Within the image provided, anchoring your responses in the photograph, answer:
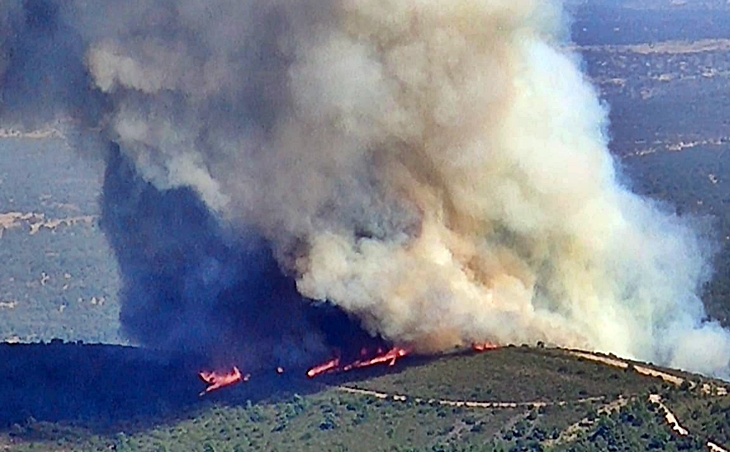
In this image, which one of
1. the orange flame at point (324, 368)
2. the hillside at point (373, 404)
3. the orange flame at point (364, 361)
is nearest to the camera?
the hillside at point (373, 404)

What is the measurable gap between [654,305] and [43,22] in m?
26.1

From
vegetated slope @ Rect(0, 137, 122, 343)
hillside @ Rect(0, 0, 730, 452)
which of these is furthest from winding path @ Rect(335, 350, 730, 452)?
vegetated slope @ Rect(0, 137, 122, 343)

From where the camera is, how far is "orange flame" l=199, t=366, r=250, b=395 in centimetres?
4631

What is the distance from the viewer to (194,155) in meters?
46.3

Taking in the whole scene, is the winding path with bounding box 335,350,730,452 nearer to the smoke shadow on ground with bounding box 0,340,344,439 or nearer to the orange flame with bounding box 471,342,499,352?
the orange flame with bounding box 471,342,499,352

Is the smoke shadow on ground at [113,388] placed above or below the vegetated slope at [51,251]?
below

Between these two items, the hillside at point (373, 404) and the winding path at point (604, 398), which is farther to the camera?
the hillside at point (373, 404)

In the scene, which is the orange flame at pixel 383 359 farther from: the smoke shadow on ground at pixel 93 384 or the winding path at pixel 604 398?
the smoke shadow on ground at pixel 93 384

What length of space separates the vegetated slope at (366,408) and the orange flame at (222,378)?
1.52 ft

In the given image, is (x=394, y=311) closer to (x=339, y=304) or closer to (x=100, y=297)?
(x=339, y=304)

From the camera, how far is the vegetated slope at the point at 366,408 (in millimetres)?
36219

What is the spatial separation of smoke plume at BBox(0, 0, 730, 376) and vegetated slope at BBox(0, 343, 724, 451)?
2.42 m

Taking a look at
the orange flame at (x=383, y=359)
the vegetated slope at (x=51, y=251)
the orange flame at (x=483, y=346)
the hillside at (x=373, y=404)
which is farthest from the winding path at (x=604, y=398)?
the vegetated slope at (x=51, y=251)

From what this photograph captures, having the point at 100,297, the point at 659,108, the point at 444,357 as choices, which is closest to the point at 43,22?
the point at 444,357
